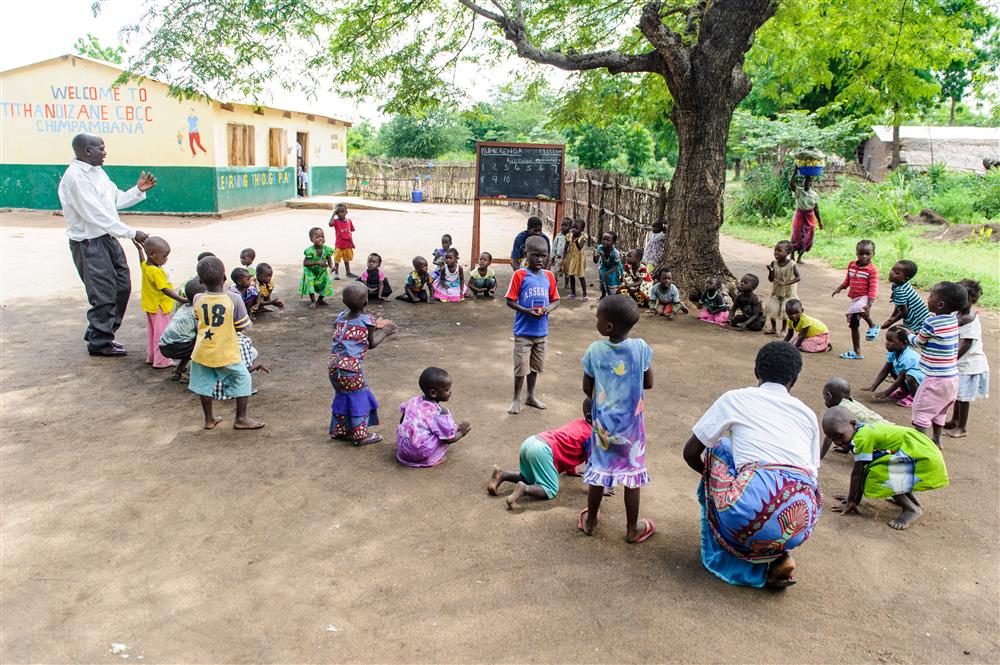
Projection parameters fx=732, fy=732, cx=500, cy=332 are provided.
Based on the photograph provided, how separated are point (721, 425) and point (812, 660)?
982mm

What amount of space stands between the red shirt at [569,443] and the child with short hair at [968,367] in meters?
2.87

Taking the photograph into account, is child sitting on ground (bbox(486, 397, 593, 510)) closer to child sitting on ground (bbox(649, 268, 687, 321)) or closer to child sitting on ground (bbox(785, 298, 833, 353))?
child sitting on ground (bbox(785, 298, 833, 353))

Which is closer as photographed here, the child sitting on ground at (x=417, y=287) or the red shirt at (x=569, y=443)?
the red shirt at (x=569, y=443)

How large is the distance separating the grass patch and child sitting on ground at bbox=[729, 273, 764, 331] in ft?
11.7

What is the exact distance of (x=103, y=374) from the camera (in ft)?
21.1

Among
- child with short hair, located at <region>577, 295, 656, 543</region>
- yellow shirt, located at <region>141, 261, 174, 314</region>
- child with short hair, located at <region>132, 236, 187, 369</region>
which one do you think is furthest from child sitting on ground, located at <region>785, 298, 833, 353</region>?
yellow shirt, located at <region>141, 261, 174, 314</region>

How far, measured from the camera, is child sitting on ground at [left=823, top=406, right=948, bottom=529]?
4047 mm

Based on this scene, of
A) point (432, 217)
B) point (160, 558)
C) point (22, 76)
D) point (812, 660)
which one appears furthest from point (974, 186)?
point (22, 76)

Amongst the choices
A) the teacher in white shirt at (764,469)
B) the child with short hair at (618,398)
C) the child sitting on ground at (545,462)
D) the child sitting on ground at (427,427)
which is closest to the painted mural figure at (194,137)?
the child sitting on ground at (427,427)

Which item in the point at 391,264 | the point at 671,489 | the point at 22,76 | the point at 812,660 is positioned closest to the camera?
the point at 812,660

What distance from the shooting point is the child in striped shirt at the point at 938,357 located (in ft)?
16.4

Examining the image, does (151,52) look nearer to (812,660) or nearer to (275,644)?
(275,644)

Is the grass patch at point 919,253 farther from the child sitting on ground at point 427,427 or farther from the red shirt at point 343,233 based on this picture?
the child sitting on ground at point 427,427

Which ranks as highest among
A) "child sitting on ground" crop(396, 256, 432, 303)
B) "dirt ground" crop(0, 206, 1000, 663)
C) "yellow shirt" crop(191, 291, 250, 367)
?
"yellow shirt" crop(191, 291, 250, 367)
